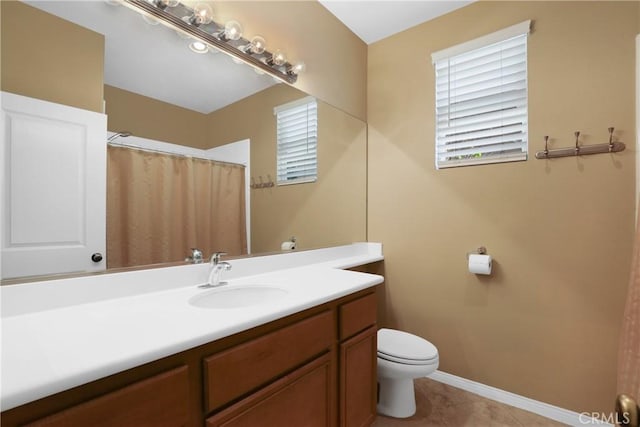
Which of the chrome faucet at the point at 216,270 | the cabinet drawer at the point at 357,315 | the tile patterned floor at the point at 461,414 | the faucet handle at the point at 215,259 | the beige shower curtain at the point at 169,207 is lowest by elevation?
the tile patterned floor at the point at 461,414

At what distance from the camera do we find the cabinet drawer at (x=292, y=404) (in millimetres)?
862

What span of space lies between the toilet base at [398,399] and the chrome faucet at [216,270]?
45.1 inches

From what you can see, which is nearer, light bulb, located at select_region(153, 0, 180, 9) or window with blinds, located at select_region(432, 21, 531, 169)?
light bulb, located at select_region(153, 0, 180, 9)

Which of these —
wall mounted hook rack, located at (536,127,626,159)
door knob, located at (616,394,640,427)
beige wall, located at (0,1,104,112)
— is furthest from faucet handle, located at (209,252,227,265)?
wall mounted hook rack, located at (536,127,626,159)

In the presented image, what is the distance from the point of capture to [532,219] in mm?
1698

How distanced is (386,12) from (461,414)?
2660mm

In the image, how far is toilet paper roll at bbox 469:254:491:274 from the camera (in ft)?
5.73

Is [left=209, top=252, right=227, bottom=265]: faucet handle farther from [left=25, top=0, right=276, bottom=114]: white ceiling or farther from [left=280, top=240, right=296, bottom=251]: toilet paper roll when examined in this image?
[left=25, top=0, right=276, bottom=114]: white ceiling

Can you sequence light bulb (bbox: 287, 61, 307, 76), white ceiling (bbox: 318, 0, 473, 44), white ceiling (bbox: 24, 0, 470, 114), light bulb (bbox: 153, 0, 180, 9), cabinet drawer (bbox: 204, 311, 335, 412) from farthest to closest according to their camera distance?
white ceiling (bbox: 318, 0, 473, 44) → light bulb (bbox: 287, 61, 307, 76) → light bulb (bbox: 153, 0, 180, 9) → white ceiling (bbox: 24, 0, 470, 114) → cabinet drawer (bbox: 204, 311, 335, 412)

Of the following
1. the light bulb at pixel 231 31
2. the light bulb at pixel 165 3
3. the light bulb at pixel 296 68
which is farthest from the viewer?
the light bulb at pixel 296 68

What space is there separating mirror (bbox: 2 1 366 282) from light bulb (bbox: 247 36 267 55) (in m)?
0.10

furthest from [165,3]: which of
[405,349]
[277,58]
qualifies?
[405,349]

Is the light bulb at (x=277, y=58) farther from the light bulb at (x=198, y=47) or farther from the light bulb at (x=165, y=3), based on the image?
the light bulb at (x=165, y=3)

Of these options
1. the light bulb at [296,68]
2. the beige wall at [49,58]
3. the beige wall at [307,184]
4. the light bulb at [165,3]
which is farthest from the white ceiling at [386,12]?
the beige wall at [49,58]
